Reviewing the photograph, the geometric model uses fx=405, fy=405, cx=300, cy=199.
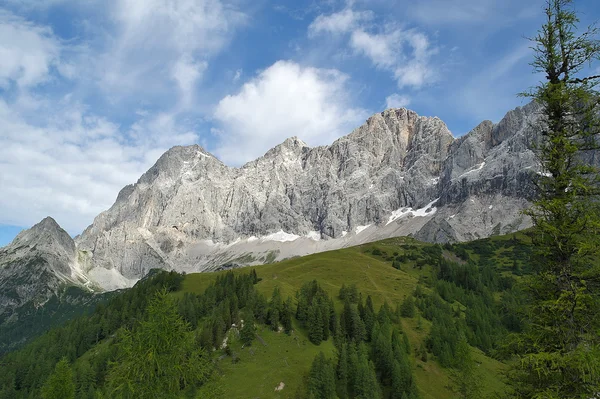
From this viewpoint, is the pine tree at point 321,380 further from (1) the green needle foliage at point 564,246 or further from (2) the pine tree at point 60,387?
(1) the green needle foliage at point 564,246

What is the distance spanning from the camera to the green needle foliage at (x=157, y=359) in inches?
899

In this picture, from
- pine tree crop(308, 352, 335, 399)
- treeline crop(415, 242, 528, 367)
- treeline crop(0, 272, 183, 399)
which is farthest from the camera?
treeline crop(415, 242, 528, 367)

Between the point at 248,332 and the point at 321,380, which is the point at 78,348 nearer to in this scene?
the point at 248,332

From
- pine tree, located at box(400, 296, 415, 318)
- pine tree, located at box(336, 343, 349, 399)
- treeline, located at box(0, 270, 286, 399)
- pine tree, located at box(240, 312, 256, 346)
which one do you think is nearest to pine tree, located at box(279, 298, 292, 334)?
treeline, located at box(0, 270, 286, 399)

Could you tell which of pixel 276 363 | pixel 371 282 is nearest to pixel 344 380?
pixel 276 363

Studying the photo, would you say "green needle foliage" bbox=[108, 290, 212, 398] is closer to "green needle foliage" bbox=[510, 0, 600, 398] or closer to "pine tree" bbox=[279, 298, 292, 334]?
"green needle foliage" bbox=[510, 0, 600, 398]

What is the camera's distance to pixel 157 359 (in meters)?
23.3

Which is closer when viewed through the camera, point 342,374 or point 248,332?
point 342,374

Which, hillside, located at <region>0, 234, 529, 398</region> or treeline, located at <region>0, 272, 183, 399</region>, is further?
treeline, located at <region>0, 272, 183, 399</region>

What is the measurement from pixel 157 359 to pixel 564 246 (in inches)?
838

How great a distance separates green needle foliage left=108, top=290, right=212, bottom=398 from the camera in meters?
22.8

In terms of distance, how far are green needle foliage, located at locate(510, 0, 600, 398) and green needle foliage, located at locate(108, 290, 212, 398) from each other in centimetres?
1774

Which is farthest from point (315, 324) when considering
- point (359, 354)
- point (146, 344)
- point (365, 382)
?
point (146, 344)

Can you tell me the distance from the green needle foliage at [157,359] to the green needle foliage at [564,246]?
17739mm
